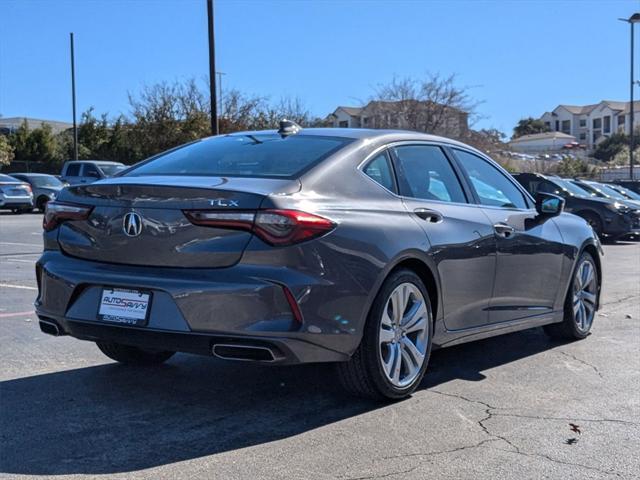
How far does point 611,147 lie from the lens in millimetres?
91562

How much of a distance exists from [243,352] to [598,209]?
1652 centimetres

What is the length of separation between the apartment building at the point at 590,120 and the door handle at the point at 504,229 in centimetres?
10612

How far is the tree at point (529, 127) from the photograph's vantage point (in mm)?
128500

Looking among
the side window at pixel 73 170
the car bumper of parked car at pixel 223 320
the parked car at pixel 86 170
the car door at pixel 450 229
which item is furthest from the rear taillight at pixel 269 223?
the side window at pixel 73 170

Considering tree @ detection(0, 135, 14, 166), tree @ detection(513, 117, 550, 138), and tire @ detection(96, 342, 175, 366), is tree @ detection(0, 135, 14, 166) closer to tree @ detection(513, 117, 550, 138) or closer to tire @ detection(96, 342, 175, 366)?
tire @ detection(96, 342, 175, 366)

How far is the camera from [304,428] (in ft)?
14.2

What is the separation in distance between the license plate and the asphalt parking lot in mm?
562

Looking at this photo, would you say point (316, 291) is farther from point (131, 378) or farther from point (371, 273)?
point (131, 378)

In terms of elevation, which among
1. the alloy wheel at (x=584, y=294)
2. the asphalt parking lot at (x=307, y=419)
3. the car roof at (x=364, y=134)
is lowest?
the asphalt parking lot at (x=307, y=419)

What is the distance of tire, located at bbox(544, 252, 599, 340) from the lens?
6770mm

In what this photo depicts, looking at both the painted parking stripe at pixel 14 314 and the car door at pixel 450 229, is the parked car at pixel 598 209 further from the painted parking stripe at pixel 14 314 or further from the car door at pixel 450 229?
the car door at pixel 450 229

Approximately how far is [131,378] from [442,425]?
81.7 inches

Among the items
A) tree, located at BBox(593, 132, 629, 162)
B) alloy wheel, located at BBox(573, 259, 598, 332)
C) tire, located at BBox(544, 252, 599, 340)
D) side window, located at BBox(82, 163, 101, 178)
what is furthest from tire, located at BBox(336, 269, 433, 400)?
tree, located at BBox(593, 132, 629, 162)

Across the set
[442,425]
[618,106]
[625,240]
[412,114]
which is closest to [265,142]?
[442,425]
